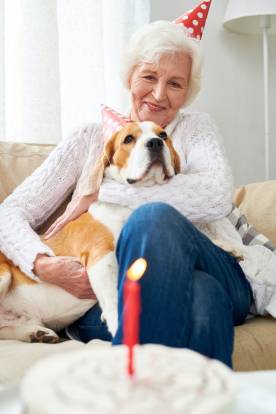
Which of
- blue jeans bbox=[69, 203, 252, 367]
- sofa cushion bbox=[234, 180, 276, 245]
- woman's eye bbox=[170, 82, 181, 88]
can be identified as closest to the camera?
blue jeans bbox=[69, 203, 252, 367]

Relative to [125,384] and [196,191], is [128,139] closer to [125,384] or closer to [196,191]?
[196,191]

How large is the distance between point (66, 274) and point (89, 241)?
0.32 ft

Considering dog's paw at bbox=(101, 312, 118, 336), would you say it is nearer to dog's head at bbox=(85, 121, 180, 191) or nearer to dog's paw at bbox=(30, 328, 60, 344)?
dog's paw at bbox=(30, 328, 60, 344)

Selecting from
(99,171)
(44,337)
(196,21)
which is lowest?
(44,337)

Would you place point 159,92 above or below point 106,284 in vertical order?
above

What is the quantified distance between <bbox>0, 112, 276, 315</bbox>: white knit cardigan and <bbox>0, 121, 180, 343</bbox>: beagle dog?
4 centimetres

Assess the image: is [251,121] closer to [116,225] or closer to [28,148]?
[28,148]

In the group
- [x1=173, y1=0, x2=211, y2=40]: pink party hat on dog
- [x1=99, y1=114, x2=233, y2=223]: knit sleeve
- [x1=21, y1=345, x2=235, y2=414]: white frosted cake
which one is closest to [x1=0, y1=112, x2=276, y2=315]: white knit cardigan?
[x1=99, y1=114, x2=233, y2=223]: knit sleeve

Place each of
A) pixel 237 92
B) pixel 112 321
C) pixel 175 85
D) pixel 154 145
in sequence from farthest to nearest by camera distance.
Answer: pixel 237 92
pixel 175 85
pixel 154 145
pixel 112 321

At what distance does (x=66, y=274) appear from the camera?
1535mm

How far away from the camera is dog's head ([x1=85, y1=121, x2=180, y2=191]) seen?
160 centimetres

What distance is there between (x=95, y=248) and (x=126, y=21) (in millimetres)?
1550

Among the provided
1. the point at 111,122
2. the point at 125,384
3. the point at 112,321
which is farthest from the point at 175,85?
the point at 125,384

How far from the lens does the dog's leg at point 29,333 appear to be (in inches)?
58.7
